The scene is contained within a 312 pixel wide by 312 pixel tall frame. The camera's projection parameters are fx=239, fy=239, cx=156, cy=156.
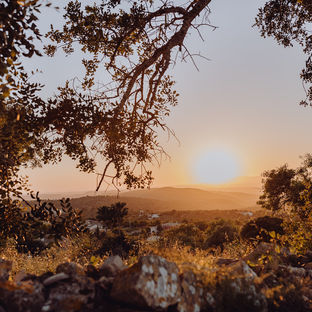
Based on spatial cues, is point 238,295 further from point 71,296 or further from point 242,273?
point 71,296

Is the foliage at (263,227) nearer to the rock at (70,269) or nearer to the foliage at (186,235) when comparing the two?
the foliage at (186,235)

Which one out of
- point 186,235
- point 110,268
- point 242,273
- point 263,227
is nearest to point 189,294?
point 242,273

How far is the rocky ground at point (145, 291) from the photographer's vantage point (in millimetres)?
2396

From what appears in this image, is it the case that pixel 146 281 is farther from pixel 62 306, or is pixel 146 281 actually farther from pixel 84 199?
pixel 84 199

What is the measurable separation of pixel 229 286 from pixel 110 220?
21724 millimetres

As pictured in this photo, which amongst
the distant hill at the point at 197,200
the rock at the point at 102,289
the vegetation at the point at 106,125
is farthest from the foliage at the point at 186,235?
the distant hill at the point at 197,200

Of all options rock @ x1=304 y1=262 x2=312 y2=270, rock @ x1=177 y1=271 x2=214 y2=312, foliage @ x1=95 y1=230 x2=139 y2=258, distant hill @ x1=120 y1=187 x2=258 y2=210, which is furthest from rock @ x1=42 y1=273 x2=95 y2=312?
distant hill @ x1=120 y1=187 x2=258 y2=210

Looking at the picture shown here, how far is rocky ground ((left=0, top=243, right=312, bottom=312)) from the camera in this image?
7.86 feet

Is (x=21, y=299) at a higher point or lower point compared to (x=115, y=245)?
higher

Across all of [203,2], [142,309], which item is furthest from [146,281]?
[203,2]

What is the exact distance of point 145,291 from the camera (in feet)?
8.20

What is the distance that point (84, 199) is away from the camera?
72312 mm

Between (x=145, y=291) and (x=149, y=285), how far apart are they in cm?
8

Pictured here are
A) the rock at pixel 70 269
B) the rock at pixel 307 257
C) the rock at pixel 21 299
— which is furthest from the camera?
the rock at pixel 307 257
